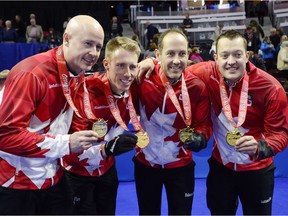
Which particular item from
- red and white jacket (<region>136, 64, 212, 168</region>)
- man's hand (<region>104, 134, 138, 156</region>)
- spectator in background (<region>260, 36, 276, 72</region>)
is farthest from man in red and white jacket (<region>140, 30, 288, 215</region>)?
spectator in background (<region>260, 36, 276, 72</region>)

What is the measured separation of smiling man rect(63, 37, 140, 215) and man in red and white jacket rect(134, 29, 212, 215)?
0.61 feet

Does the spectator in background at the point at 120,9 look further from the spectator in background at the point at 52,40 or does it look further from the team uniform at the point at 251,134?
the team uniform at the point at 251,134

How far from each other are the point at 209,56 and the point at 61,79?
690 cm

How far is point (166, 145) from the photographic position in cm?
294

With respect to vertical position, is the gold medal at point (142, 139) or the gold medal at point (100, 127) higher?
the gold medal at point (100, 127)

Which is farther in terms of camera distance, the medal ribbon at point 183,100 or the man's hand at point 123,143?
the medal ribbon at point 183,100

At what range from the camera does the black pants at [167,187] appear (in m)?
2.94

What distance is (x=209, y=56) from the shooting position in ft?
29.0

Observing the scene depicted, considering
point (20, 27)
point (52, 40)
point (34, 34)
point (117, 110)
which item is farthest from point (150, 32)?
point (117, 110)

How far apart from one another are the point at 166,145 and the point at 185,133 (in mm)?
234

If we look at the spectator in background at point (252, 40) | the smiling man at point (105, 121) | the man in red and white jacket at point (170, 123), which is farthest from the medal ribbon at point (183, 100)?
the spectator in background at point (252, 40)

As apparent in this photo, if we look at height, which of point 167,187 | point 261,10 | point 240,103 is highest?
point 261,10

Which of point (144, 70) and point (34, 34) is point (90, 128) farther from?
point (34, 34)

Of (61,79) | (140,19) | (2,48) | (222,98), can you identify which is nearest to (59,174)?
(61,79)
